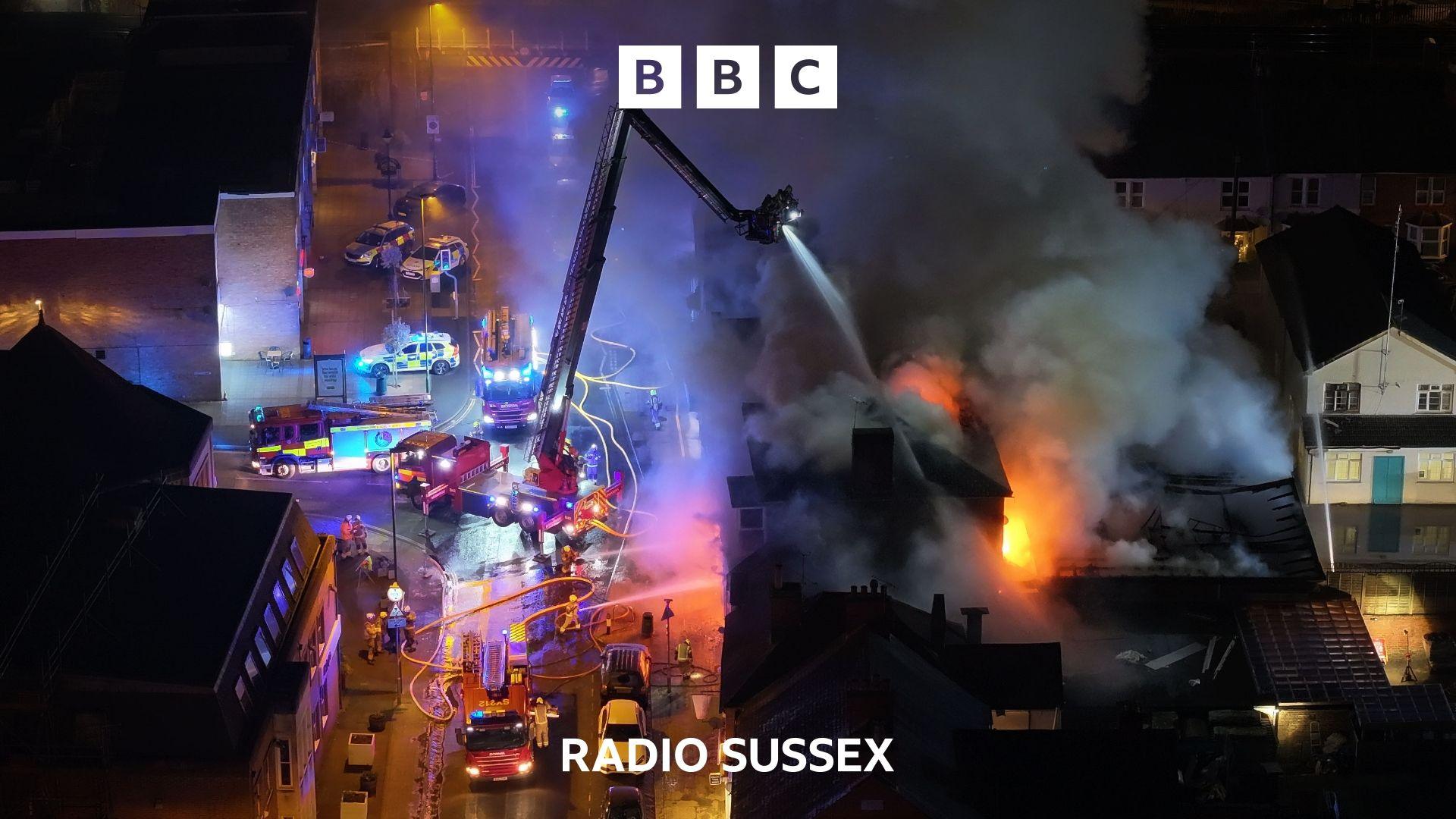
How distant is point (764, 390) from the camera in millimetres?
44312

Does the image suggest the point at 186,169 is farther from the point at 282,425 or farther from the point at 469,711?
the point at 469,711

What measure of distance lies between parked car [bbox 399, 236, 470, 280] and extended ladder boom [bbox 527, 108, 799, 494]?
10.9m

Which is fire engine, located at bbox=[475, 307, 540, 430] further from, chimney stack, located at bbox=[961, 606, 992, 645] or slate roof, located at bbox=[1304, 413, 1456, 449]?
slate roof, located at bbox=[1304, 413, 1456, 449]

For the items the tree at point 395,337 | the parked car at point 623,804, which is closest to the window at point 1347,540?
the parked car at point 623,804

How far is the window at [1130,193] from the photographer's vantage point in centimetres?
5178

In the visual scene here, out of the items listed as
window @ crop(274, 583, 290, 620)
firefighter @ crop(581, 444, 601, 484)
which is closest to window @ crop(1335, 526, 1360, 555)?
firefighter @ crop(581, 444, 601, 484)

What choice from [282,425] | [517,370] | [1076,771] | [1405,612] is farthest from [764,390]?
[1076,771]

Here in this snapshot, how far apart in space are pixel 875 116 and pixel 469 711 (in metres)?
20.8

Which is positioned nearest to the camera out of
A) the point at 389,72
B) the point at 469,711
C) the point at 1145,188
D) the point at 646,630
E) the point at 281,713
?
the point at 281,713

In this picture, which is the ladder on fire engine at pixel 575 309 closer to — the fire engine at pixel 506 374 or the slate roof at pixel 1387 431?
the fire engine at pixel 506 374

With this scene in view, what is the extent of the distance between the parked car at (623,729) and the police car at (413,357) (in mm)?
16494

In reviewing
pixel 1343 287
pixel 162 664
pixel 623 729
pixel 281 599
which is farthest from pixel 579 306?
pixel 1343 287

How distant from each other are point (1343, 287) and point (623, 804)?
68.0 ft

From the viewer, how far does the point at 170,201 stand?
49.4 meters
